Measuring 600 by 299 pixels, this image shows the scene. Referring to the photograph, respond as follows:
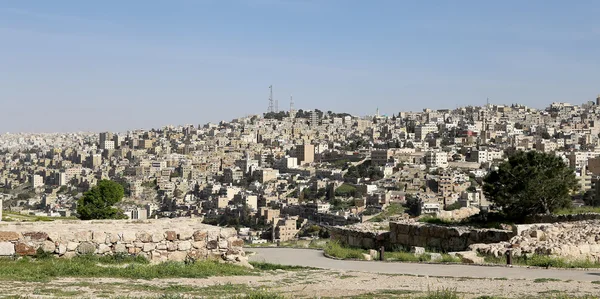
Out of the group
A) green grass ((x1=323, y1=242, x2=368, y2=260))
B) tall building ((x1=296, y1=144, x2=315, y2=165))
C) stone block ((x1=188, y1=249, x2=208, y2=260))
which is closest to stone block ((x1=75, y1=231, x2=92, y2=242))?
stone block ((x1=188, y1=249, x2=208, y2=260))

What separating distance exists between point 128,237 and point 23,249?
5.00ft

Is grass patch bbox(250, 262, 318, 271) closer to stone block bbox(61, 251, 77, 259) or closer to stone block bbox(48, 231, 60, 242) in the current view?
stone block bbox(61, 251, 77, 259)

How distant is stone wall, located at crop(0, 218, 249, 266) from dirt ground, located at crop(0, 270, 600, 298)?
4.93 feet

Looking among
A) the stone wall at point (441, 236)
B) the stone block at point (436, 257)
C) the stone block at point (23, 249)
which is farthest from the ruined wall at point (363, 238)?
the stone block at point (23, 249)

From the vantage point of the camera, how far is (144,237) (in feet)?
38.8

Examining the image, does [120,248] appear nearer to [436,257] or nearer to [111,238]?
[111,238]

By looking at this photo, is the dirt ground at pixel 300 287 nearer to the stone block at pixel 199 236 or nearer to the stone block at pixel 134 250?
the stone block at pixel 199 236

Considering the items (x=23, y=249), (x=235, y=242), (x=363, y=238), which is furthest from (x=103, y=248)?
(x=363, y=238)

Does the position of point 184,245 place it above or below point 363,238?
above

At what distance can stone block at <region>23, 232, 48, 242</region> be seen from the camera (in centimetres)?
1126

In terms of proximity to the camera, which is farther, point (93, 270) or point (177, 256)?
point (177, 256)

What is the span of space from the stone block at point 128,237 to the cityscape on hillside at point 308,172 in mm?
42701

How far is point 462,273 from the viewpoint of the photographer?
37.7 ft

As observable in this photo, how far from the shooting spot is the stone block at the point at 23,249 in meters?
11.1
